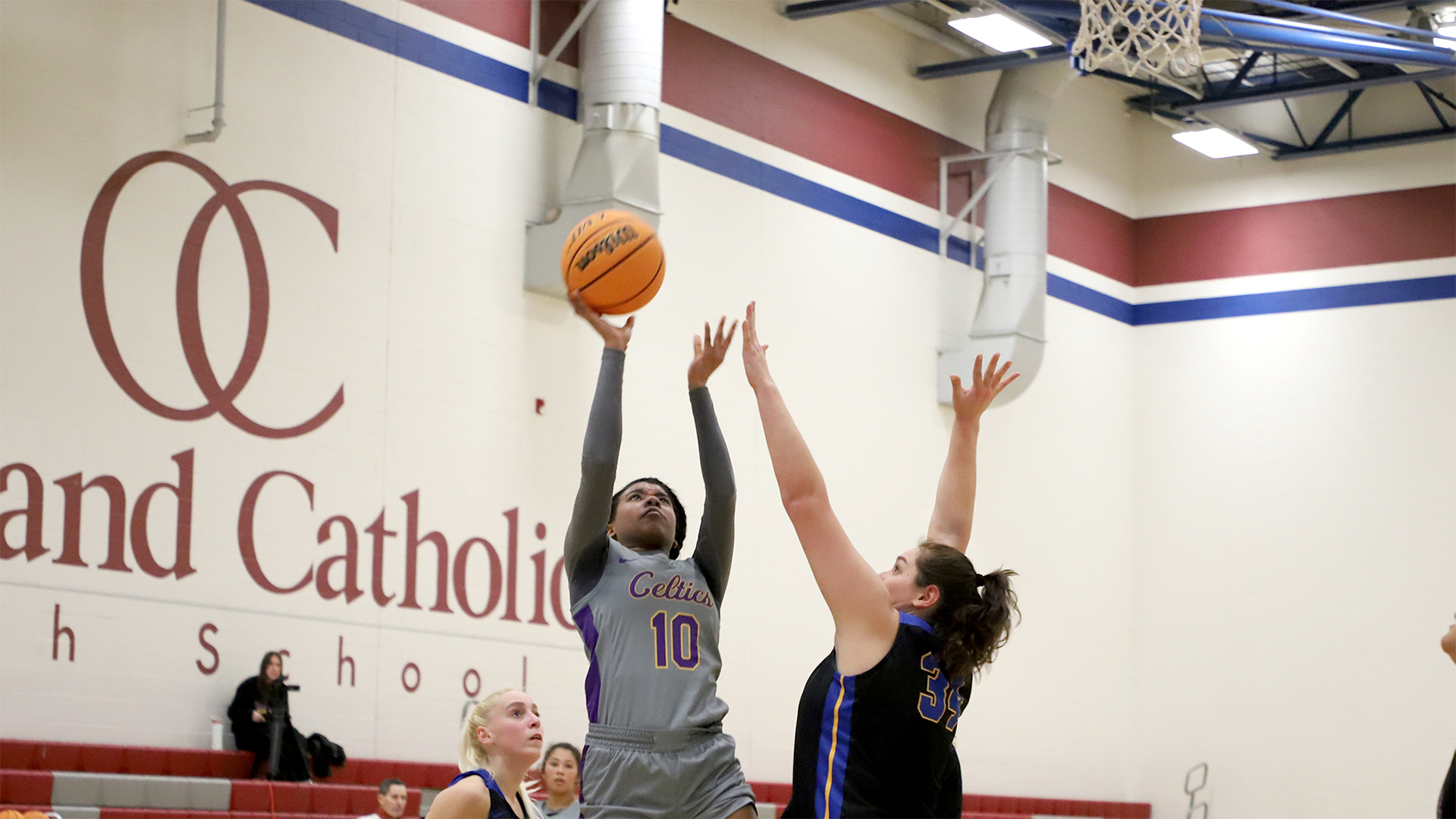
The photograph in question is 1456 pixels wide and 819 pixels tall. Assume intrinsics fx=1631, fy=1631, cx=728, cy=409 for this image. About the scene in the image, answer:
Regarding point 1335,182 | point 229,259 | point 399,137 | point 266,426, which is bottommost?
point 266,426

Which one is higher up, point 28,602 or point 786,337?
point 786,337

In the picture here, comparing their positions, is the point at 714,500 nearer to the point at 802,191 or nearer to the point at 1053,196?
the point at 802,191

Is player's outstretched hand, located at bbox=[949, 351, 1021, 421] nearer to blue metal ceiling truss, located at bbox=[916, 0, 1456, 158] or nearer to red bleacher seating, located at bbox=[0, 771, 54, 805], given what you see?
red bleacher seating, located at bbox=[0, 771, 54, 805]

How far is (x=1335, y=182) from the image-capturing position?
18500 millimetres

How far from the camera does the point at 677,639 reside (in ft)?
15.8

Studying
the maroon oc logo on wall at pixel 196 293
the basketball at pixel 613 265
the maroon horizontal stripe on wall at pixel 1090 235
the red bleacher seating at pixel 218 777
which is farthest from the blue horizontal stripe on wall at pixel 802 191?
the basketball at pixel 613 265

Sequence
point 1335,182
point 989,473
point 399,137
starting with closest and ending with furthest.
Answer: point 399,137
point 989,473
point 1335,182

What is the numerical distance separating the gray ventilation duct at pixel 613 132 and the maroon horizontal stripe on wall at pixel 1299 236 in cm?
879

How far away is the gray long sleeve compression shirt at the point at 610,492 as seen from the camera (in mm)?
4770

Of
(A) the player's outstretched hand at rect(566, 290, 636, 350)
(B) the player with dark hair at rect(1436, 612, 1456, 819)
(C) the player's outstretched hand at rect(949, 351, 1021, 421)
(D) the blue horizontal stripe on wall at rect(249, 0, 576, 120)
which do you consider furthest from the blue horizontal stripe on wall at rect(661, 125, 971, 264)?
(B) the player with dark hair at rect(1436, 612, 1456, 819)

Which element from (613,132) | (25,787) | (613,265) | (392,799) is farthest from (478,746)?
(613,132)

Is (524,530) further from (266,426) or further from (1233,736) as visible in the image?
(1233,736)

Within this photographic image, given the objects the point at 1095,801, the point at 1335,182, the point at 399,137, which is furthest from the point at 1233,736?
the point at 399,137

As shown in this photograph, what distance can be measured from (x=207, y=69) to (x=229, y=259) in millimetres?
1233
